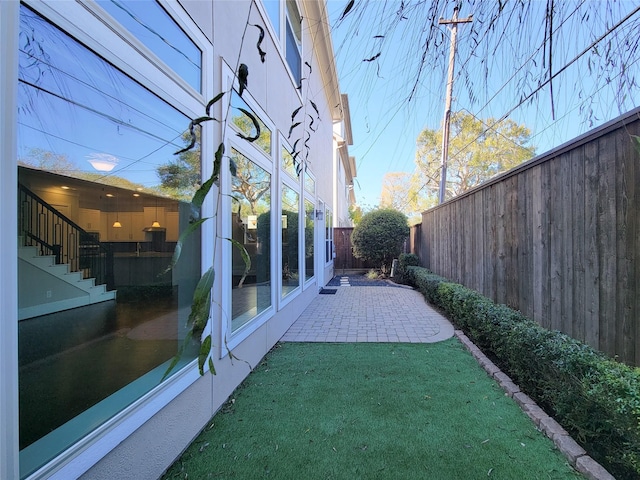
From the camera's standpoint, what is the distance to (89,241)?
2273 millimetres

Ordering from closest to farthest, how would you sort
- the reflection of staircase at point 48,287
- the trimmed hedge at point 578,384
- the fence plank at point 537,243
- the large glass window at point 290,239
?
the reflection of staircase at point 48,287 < the trimmed hedge at point 578,384 < the fence plank at point 537,243 < the large glass window at point 290,239

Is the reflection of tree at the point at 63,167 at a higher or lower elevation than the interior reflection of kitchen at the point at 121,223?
higher

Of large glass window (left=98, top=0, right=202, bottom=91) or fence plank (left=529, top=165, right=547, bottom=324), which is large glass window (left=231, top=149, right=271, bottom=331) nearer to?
large glass window (left=98, top=0, right=202, bottom=91)

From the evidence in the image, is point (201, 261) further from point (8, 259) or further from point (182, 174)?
point (8, 259)

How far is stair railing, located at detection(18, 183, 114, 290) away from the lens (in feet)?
5.48

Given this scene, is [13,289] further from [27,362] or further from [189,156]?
[189,156]

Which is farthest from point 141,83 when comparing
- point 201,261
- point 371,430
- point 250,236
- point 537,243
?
point 537,243

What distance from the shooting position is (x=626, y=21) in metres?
1.29

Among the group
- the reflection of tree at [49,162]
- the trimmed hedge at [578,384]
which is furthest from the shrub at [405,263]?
the reflection of tree at [49,162]

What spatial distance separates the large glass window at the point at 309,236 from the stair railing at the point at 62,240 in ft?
15.4

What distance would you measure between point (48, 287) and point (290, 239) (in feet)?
12.6

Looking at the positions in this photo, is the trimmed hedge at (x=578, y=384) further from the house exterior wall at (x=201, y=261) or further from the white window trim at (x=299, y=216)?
the white window trim at (x=299, y=216)

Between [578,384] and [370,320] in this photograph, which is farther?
[370,320]

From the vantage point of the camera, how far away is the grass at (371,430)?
2.01 m
